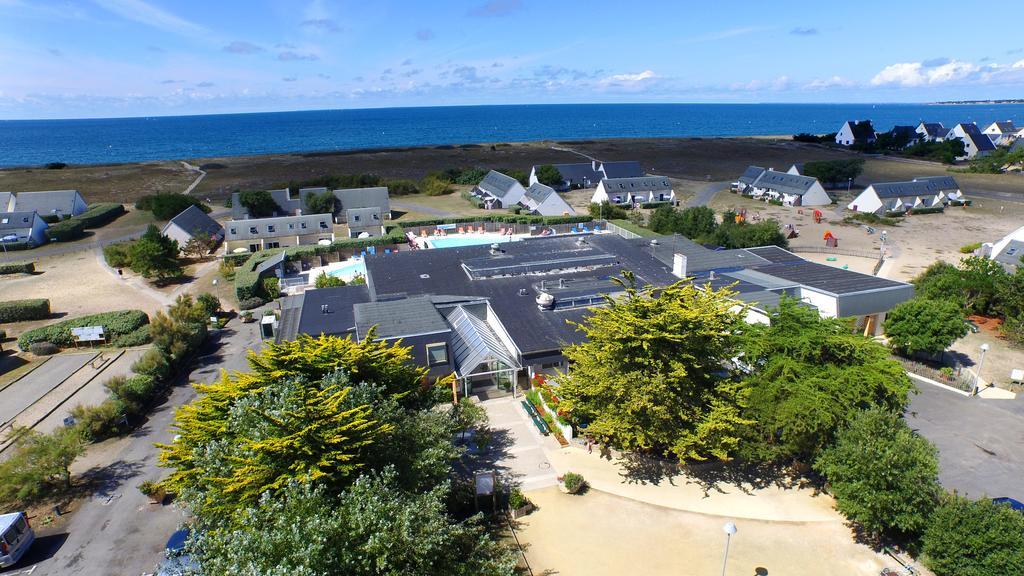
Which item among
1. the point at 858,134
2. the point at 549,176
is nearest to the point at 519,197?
the point at 549,176

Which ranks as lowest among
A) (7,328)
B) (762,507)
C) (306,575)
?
(762,507)

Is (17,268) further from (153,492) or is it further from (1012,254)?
(1012,254)

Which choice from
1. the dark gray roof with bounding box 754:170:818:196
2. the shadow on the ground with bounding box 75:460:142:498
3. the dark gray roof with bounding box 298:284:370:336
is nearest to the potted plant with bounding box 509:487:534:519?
the dark gray roof with bounding box 298:284:370:336

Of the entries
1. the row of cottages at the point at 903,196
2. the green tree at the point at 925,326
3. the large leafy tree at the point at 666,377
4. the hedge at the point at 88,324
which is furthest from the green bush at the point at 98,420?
the row of cottages at the point at 903,196

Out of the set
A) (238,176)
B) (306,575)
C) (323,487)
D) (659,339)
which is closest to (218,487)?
(323,487)

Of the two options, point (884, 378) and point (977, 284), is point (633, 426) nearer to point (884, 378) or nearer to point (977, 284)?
point (884, 378)

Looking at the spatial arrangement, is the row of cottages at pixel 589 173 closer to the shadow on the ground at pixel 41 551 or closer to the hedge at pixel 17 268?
the hedge at pixel 17 268
